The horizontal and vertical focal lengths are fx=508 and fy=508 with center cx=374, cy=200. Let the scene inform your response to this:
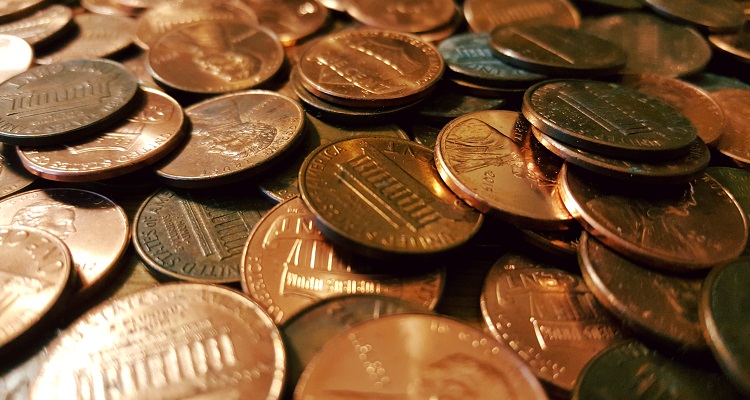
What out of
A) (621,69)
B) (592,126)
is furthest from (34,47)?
(621,69)

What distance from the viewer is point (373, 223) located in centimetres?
137

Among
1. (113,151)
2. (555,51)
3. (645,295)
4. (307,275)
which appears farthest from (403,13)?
(645,295)

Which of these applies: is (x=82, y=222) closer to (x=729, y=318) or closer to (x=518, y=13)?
(x=729, y=318)

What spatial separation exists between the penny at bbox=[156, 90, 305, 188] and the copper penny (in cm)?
26

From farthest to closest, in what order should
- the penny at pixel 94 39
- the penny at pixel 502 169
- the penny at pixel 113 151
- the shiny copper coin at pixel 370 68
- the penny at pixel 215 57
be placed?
the penny at pixel 94 39 → the penny at pixel 215 57 → the shiny copper coin at pixel 370 68 → the penny at pixel 113 151 → the penny at pixel 502 169

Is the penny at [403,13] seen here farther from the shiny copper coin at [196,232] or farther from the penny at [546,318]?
the penny at [546,318]

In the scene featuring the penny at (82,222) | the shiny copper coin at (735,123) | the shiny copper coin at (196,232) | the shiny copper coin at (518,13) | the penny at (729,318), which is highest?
the shiny copper coin at (518,13)

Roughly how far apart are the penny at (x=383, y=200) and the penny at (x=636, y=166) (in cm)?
32

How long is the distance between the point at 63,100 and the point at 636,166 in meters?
1.89

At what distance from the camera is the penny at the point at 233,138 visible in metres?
1.60

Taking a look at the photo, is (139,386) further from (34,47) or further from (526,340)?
(34,47)

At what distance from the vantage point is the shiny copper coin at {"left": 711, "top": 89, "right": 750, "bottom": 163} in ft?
6.02

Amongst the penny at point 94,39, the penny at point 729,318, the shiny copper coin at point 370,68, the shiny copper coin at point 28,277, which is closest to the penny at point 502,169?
the shiny copper coin at point 370,68

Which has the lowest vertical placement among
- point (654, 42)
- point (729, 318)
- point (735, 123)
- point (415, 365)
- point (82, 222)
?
point (82, 222)
